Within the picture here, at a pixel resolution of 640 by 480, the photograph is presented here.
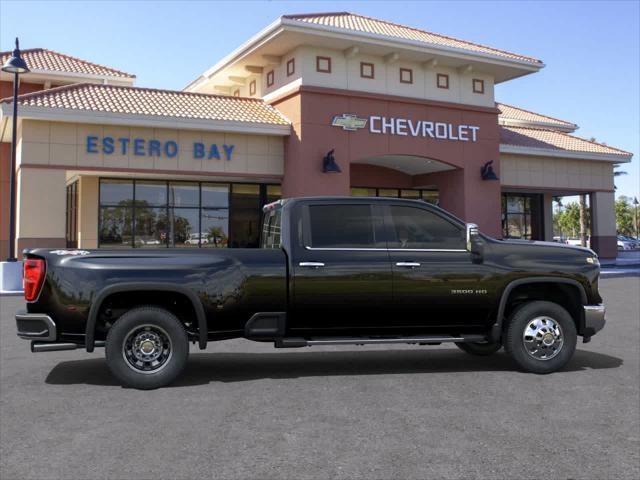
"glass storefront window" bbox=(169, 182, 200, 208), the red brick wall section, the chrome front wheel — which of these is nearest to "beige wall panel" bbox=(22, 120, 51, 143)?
"glass storefront window" bbox=(169, 182, 200, 208)

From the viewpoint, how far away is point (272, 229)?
788 cm

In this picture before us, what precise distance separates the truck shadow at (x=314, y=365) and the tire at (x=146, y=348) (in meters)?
0.28

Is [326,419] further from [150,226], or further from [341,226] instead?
[150,226]

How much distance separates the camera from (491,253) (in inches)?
287

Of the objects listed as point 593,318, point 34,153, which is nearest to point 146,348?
point 593,318

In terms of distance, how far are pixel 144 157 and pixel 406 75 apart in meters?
11.1

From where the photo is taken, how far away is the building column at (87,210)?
23.6 metres

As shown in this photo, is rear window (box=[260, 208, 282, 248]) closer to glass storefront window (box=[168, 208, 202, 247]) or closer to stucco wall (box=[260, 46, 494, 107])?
stucco wall (box=[260, 46, 494, 107])

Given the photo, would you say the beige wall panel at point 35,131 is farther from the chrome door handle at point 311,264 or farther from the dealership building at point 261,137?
the chrome door handle at point 311,264

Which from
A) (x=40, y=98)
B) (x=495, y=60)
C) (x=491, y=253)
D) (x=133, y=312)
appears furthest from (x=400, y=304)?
(x=495, y=60)

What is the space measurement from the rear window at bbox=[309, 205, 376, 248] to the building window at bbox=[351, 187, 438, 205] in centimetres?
2019

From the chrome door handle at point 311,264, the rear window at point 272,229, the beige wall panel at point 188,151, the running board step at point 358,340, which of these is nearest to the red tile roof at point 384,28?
the beige wall panel at point 188,151

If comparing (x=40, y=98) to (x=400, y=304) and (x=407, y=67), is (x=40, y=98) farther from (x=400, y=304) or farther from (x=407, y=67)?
(x=400, y=304)

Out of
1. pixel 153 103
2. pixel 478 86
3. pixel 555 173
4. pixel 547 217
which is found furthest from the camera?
pixel 547 217
